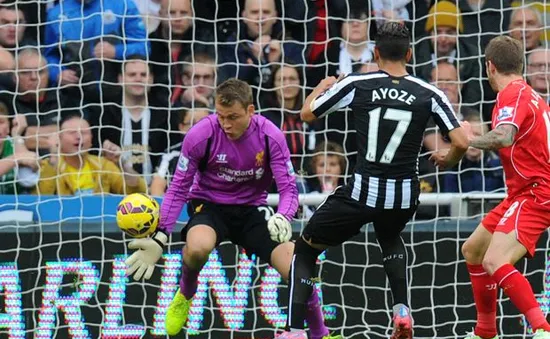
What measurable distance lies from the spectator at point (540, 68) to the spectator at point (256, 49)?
180 centimetres

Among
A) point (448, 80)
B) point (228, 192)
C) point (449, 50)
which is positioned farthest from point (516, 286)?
→ point (449, 50)

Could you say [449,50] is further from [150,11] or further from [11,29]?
[11,29]

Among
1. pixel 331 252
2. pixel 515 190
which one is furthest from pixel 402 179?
pixel 331 252

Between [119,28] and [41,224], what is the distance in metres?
1.94

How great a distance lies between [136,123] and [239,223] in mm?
2179

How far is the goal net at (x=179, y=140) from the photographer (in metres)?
8.80

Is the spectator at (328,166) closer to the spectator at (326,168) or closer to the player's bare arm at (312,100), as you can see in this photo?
the spectator at (326,168)

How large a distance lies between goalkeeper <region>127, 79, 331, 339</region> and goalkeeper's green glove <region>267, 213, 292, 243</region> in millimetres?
67

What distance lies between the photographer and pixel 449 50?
10078mm

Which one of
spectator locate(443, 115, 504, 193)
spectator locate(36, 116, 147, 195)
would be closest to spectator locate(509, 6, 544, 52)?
spectator locate(443, 115, 504, 193)

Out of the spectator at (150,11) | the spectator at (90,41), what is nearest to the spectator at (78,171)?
the spectator at (90,41)

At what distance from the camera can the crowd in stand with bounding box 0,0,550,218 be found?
9609 mm

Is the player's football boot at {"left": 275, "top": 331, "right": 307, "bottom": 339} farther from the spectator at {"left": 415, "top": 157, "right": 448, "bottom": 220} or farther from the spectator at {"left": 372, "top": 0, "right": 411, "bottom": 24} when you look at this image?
the spectator at {"left": 372, "top": 0, "right": 411, "bottom": 24}

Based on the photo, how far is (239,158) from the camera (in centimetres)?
783
